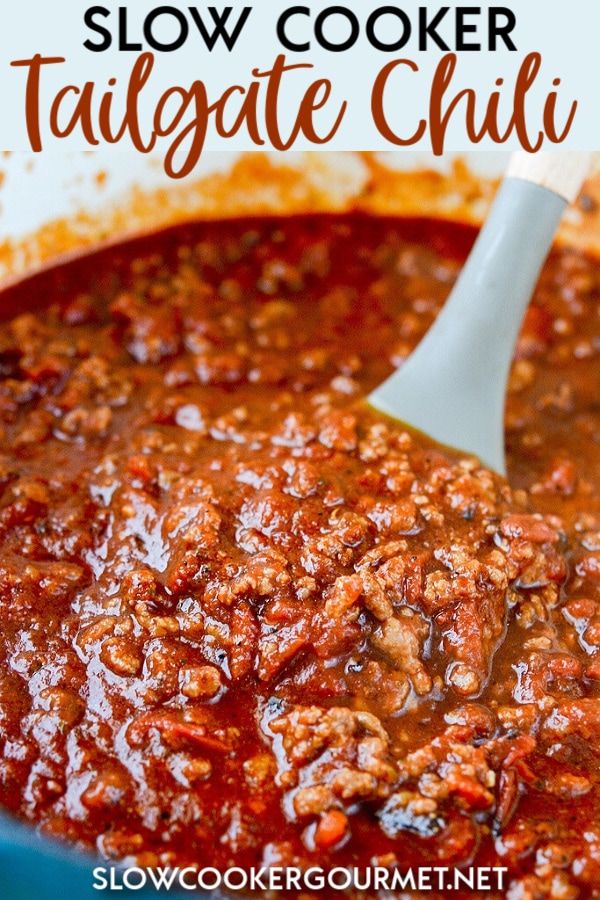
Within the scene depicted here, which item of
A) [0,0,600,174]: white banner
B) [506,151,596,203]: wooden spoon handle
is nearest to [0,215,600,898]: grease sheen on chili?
[506,151,596,203]: wooden spoon handle

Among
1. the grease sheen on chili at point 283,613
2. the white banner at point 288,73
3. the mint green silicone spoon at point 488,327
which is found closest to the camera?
the grease sheen on chili at point 283,613

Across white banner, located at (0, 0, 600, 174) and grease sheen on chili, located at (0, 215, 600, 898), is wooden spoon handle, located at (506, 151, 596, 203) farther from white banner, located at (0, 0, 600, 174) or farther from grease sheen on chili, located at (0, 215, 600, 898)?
grease sheen on chili, located at (0, 215, 600, 898)

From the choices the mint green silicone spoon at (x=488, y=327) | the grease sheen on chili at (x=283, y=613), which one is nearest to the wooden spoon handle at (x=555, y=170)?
the mint green silicone spoon at (x=488, y=327)

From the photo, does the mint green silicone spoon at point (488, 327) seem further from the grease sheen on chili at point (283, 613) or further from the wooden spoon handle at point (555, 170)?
the grease sheen on chili at point (283, 613)

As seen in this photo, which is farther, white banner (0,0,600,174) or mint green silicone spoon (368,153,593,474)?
white banner (0,0,600,174)

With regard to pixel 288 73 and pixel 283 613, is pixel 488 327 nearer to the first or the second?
pixel 283 613

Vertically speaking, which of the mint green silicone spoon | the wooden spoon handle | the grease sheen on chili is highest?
the wooden spoon handle

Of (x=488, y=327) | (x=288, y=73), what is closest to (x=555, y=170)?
(x=488, y=327)

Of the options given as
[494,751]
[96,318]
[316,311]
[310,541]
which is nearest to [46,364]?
[96,318]
